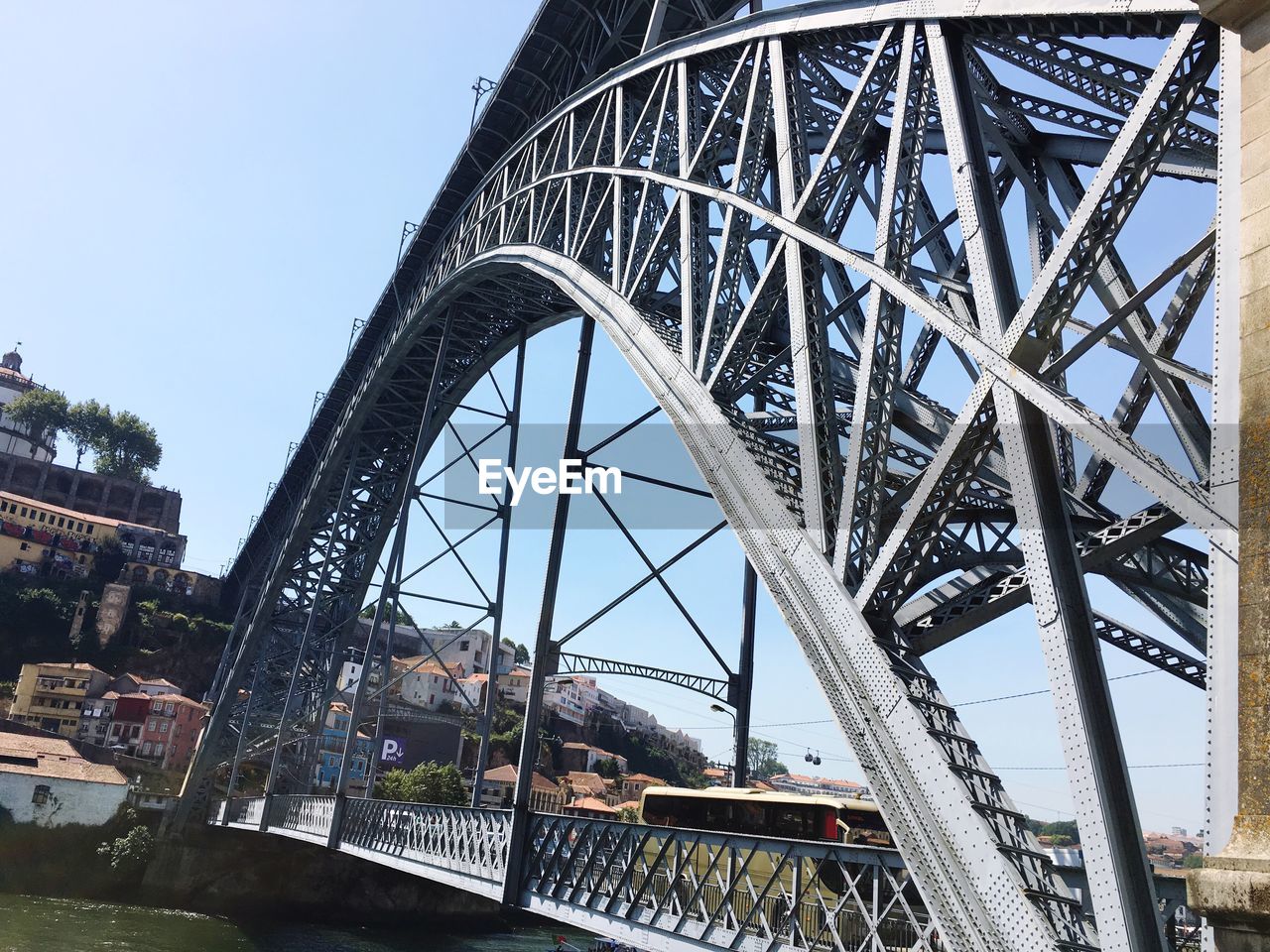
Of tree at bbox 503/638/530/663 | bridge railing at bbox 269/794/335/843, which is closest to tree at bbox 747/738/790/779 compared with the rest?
tree at bbox 503/638/530/663

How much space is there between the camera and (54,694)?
2359 inches

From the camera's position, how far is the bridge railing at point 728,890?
8.20 metres

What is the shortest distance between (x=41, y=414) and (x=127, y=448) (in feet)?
28.1

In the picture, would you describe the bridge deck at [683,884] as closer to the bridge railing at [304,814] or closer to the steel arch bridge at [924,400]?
the steel arch bridge at [924,400]

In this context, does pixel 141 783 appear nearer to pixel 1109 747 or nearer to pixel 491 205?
pixel 491 205

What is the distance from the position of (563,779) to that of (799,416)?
211ft

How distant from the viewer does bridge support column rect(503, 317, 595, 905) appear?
12.9m

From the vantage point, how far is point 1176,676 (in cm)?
926

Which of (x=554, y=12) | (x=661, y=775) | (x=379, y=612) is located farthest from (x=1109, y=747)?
(x=661, y=775)

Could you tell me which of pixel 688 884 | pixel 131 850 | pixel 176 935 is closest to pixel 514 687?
pixel 131 850

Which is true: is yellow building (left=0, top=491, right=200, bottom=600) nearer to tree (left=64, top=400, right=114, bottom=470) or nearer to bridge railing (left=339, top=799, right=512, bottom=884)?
tree (left=64, top=400, right=114, bottom=470)

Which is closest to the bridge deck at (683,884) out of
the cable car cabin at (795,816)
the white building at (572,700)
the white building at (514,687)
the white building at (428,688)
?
the cable car cabin at (795,816)

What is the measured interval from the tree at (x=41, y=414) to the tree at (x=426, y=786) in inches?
2554

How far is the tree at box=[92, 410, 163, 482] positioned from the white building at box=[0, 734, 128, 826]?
59658 mm
